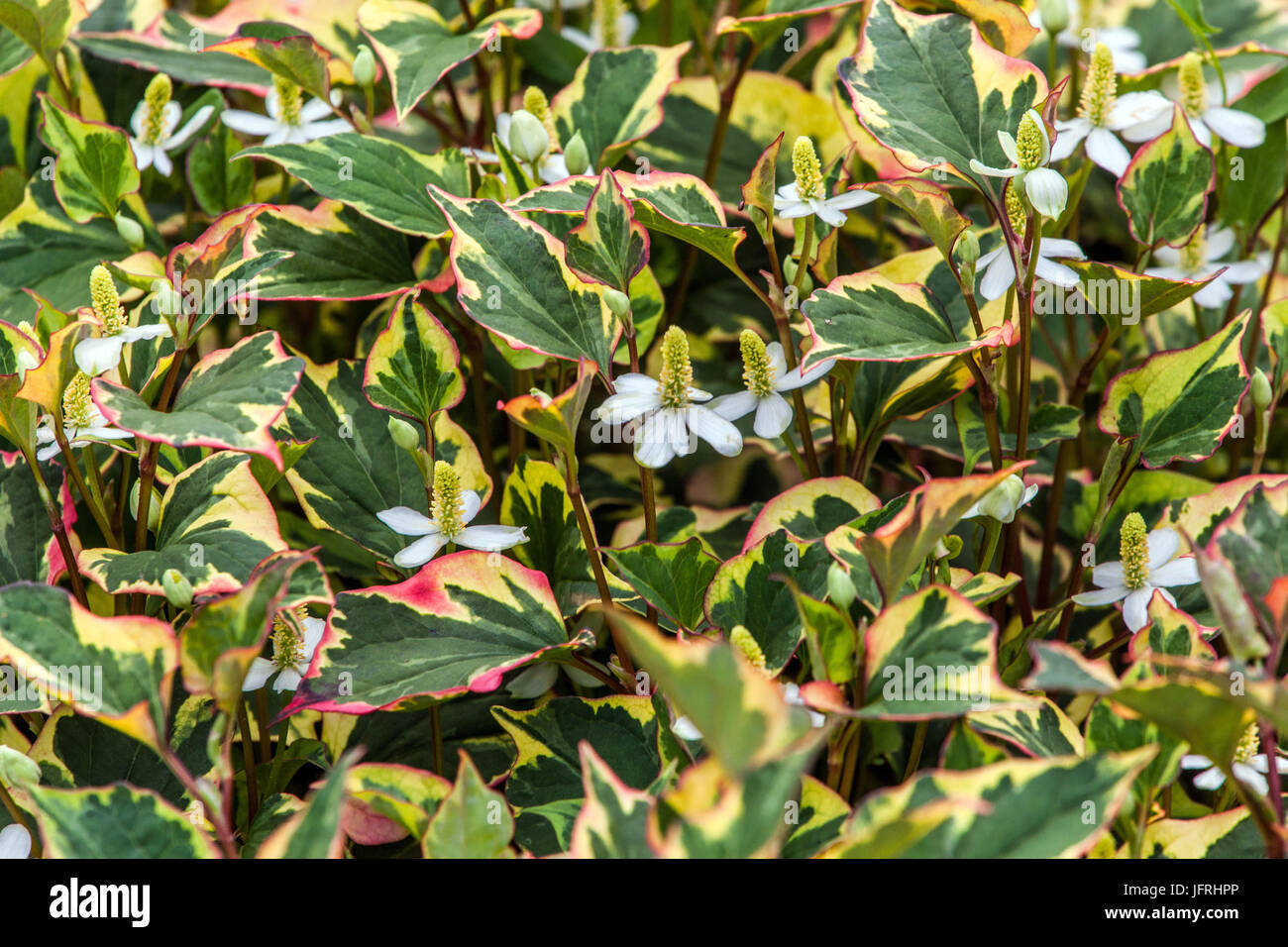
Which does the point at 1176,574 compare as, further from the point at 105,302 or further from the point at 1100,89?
the point at 105,302

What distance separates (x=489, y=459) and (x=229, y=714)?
38cm

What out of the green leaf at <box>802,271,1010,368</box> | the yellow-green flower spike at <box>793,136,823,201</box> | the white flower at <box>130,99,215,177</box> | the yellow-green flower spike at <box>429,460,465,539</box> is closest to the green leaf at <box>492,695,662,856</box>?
the yellow-green flower spike at <box>429,460,465,539</box>

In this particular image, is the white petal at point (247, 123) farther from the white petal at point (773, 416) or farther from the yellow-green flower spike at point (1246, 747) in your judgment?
the yellow-green flower spike at point (1246, 747)

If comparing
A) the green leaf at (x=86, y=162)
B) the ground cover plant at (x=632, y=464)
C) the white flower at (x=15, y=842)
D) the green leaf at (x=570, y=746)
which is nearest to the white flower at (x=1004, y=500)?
the ground cover plant at (x=632, y=464)

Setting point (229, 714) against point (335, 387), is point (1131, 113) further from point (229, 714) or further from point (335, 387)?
point (229, 714)

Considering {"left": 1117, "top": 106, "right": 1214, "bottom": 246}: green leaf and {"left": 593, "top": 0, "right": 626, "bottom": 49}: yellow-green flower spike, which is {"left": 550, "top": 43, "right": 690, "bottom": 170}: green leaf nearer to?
{"left": 593, "top": 0, "right": 626, "bottom": 49}: yellow-green flower spike

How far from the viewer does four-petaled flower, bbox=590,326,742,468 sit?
0.66 m

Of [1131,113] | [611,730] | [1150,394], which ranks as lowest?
[611,730]

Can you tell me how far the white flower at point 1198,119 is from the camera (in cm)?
83

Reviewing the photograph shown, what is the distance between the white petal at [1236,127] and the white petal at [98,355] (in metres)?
0.75

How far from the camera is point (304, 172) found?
0.77 meters

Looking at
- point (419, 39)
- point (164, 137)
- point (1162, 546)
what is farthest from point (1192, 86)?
point (164, 137)

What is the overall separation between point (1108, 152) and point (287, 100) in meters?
0.59
